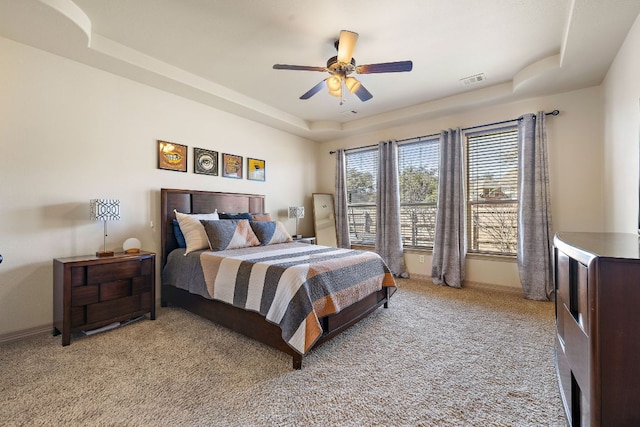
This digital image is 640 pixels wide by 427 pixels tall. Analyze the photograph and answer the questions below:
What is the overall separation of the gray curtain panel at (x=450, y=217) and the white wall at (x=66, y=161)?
368 centimetres

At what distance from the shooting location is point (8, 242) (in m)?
2.44

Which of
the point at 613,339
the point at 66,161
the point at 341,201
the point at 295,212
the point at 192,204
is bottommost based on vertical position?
the point at 613,339

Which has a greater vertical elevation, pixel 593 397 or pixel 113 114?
pixel 113 114

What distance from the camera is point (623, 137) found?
8.25 ft

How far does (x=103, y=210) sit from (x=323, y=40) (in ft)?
8.96

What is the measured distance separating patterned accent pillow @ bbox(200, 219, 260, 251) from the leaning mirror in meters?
2.10

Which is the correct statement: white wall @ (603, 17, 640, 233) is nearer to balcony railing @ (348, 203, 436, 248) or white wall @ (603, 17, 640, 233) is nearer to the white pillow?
balcony railing @ (348, 203, 436, 248)

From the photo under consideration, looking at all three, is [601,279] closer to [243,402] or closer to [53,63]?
[243,402]

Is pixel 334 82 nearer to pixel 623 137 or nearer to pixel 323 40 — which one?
pixel 323 40

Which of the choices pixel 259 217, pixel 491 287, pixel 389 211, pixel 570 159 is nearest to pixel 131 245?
pixel 259 217

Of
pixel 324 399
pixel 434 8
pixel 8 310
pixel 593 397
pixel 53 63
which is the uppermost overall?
pixel 434 8

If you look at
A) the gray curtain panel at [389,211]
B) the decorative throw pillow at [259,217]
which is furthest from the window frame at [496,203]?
the decorative throw pillow at [259,217]

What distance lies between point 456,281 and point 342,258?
2356 mm

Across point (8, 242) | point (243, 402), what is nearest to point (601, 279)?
point (243, 402)
